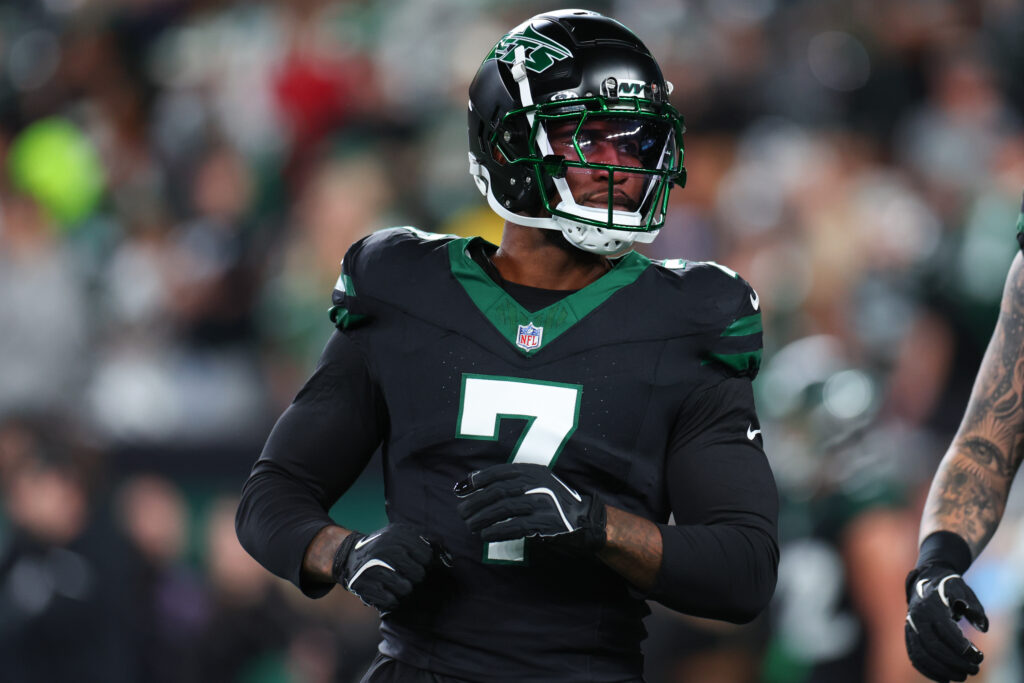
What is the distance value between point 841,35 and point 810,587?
6.41 ft

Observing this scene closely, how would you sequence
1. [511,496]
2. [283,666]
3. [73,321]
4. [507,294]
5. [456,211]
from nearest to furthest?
[511,496], [507,294], [283,666], [456,211], [73,321]

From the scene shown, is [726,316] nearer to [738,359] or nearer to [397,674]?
[738,359]

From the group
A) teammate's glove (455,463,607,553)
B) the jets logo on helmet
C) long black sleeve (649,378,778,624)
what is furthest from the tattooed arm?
the jets logo on helmet

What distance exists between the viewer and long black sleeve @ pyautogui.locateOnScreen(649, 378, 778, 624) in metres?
1.72

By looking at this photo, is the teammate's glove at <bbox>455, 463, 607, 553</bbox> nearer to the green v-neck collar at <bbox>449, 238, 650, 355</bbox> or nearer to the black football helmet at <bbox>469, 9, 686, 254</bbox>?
the green v-neck collar at <bbox>449, 238, 650, 355</bbox>

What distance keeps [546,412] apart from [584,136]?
425 mm

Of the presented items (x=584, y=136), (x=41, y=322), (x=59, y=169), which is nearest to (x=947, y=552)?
(x=584, y=136)

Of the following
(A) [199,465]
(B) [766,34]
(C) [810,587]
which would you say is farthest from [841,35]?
(A) [199,465]

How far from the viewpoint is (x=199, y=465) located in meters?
4.58

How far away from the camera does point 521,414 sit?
1.83 m

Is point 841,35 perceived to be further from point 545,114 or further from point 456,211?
point 545,114

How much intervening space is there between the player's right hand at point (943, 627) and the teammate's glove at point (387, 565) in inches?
28.9

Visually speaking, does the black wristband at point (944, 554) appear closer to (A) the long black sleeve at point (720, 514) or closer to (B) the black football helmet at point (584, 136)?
(A) the long black sleeve at point (720, 514)

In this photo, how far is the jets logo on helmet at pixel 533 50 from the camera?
1.98 m
